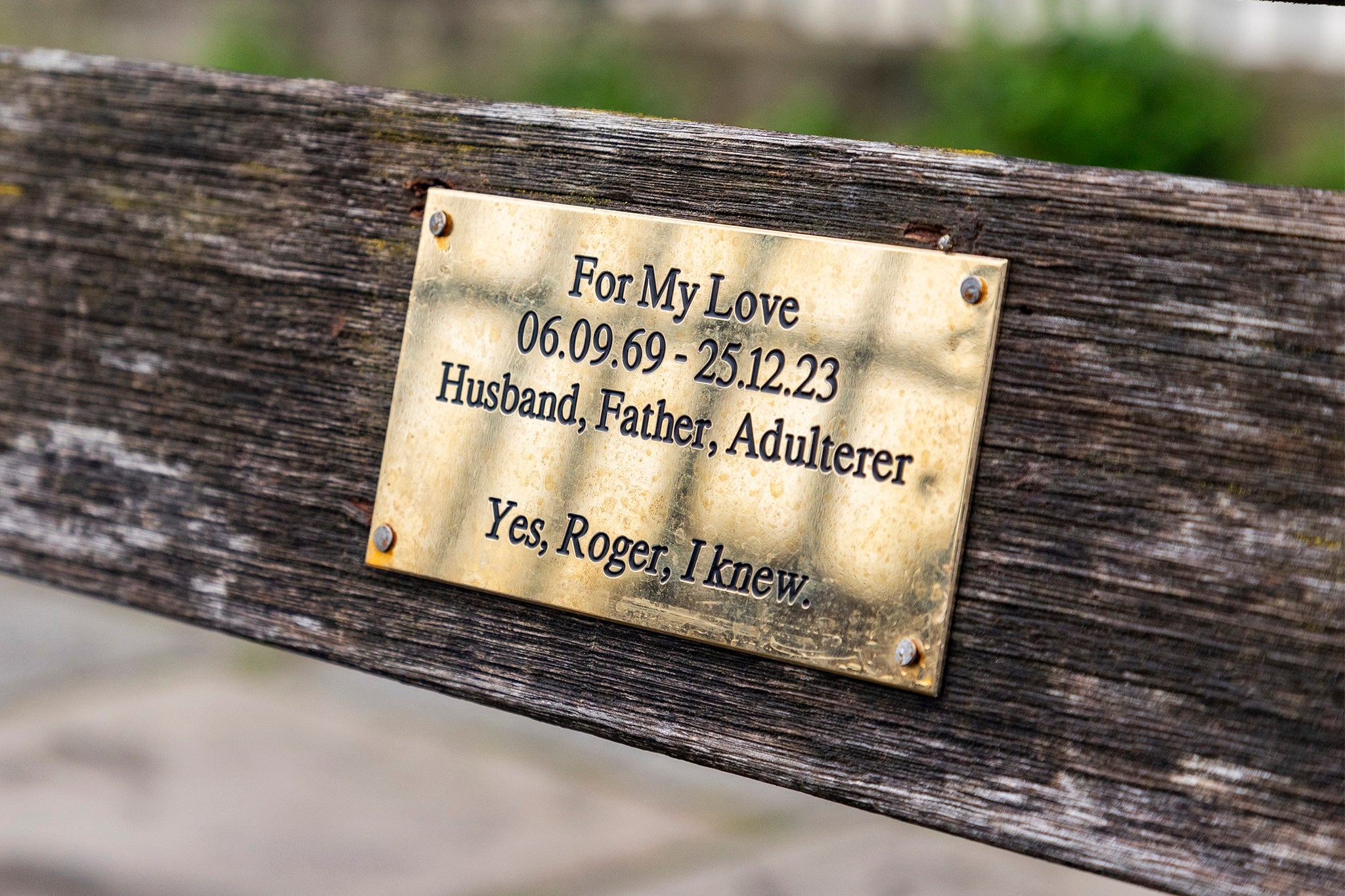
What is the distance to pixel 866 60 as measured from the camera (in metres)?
5.71

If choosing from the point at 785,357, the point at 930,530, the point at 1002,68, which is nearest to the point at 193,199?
the point at 785,357

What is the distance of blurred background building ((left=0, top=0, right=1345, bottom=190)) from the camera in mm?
4629

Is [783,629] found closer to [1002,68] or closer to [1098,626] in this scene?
[1098,626]

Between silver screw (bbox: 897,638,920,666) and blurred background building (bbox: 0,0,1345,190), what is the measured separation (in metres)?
3.83

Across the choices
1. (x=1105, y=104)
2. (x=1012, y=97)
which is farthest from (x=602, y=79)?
(x=1105, y=104)

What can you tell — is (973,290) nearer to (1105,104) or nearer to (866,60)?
(1105,104)

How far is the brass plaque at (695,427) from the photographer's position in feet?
2.95

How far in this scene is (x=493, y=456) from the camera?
1.03 metres

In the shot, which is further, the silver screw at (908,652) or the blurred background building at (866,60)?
the blurred background building at (866,60)

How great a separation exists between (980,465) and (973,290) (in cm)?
14

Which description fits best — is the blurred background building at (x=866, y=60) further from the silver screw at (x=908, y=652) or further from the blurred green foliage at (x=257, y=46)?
the silver screw at (x=908, y=652)

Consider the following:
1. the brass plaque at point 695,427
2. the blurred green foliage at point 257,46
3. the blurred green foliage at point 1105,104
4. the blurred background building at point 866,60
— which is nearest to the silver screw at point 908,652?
the brass plaque at point 695,427

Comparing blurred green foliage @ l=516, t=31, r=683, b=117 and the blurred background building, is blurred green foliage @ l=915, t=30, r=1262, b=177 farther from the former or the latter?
blurred green foliage @ l=516, t=31, r=683, b=117

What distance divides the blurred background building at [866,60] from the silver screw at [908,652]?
3.83 m
